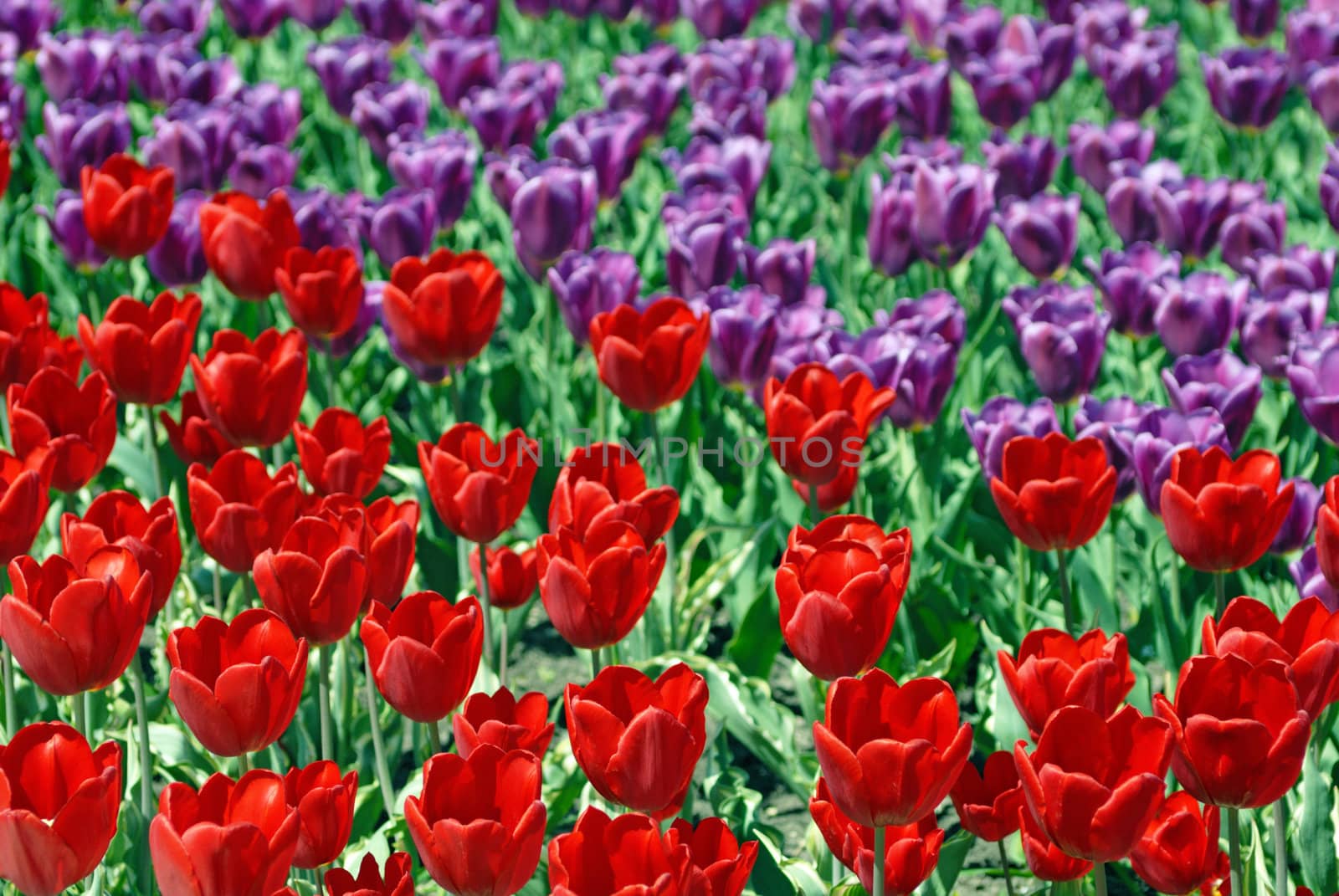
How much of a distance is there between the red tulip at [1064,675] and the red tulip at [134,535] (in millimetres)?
941

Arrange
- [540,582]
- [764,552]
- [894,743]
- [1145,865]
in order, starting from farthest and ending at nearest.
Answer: [764,552] < [540,582] < [1145,865] < [894,743]

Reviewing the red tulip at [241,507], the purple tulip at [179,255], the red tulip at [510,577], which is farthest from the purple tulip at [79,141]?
the red tulip at [510,577]

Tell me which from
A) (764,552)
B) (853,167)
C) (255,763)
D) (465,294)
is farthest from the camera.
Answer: (853,167)

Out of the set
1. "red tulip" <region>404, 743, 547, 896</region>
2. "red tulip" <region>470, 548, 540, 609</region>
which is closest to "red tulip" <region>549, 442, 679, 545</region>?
"red tulip" <region>470, 548, 540, 609</region>

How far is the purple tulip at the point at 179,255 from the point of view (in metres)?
3.52

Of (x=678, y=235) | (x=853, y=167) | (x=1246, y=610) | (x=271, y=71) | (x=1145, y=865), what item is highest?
(x=1246, y=610)

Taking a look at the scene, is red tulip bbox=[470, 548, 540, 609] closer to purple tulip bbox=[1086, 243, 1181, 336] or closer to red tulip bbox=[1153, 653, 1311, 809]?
red tulip bbox=[1153, 653, 1311, 809]

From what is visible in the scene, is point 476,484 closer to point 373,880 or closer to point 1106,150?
point 373,880

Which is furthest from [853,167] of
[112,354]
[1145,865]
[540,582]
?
[1145,865]

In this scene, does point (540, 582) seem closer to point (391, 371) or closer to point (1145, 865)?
point (1145, 865)

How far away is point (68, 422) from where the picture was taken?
96.0 inches

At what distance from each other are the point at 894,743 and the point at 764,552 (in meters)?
1.51

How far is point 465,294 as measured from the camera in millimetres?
2717

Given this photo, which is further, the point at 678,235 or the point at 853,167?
the point at 853,167
